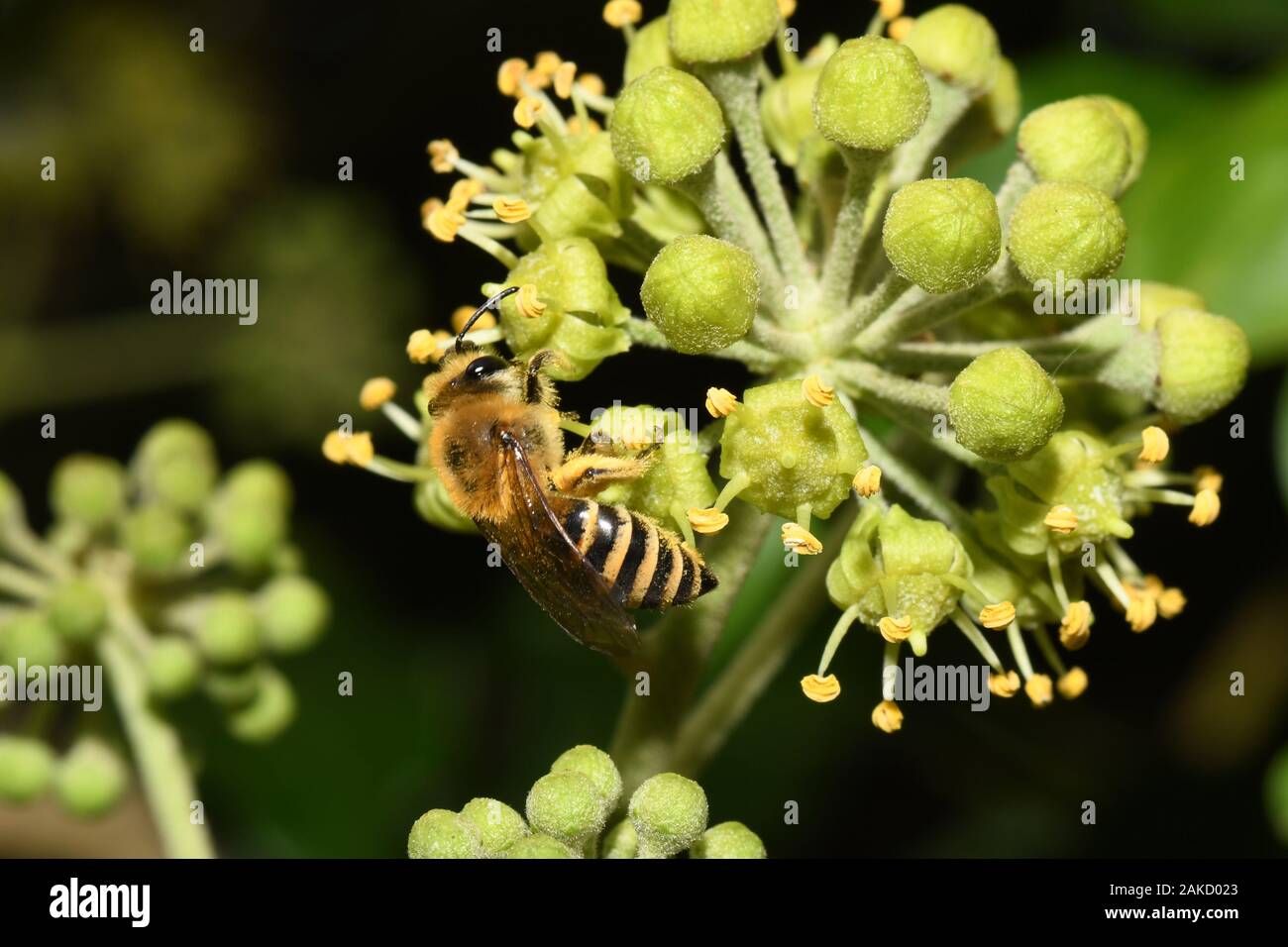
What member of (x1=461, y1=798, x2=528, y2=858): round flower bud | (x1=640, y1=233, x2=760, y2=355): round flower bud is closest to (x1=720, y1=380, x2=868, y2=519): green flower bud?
(x1=640, y1=233, x2=760, y2=355): round flower bud

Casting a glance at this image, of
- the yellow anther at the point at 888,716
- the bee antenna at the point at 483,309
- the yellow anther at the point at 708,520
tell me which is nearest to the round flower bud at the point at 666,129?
the bee antenna at the point at 483,309

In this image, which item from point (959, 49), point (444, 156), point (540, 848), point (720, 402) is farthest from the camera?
point (444, 156)

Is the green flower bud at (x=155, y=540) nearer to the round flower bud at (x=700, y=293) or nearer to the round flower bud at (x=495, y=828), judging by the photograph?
the round flower bud at (x=495, y=828)

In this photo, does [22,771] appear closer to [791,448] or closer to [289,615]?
[289,615]

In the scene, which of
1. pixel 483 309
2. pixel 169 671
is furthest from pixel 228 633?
pixel 483 309

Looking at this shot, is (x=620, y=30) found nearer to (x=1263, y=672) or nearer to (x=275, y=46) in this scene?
(x=275, y=46)
